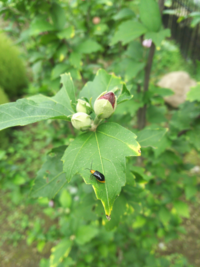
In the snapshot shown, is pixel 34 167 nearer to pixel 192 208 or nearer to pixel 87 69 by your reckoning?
pixel 87 69

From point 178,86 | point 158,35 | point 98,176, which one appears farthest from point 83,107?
point 178,86

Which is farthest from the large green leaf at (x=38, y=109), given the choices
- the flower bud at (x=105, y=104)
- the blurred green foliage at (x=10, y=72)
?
the blurred green foliage at (x=10, y=72)

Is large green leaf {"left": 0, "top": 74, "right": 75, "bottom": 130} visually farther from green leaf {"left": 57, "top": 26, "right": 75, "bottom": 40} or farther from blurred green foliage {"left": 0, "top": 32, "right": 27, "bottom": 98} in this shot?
blurred green foliage {"left": 0, "top": 32, "right": 27, "bottom": 98}

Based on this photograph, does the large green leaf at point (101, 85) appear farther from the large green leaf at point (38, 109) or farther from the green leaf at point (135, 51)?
the green leaf at point (135, 51)

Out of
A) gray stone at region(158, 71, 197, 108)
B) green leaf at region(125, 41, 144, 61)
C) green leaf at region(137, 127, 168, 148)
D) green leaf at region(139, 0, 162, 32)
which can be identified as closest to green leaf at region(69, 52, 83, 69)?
green leaf at region(125, 41, 144, 61)

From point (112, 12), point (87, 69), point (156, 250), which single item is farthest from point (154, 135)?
point (156, 250)

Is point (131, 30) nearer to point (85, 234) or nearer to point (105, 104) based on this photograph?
point (105, 104)

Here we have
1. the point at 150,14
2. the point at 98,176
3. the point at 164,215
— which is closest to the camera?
the point at 98,176
